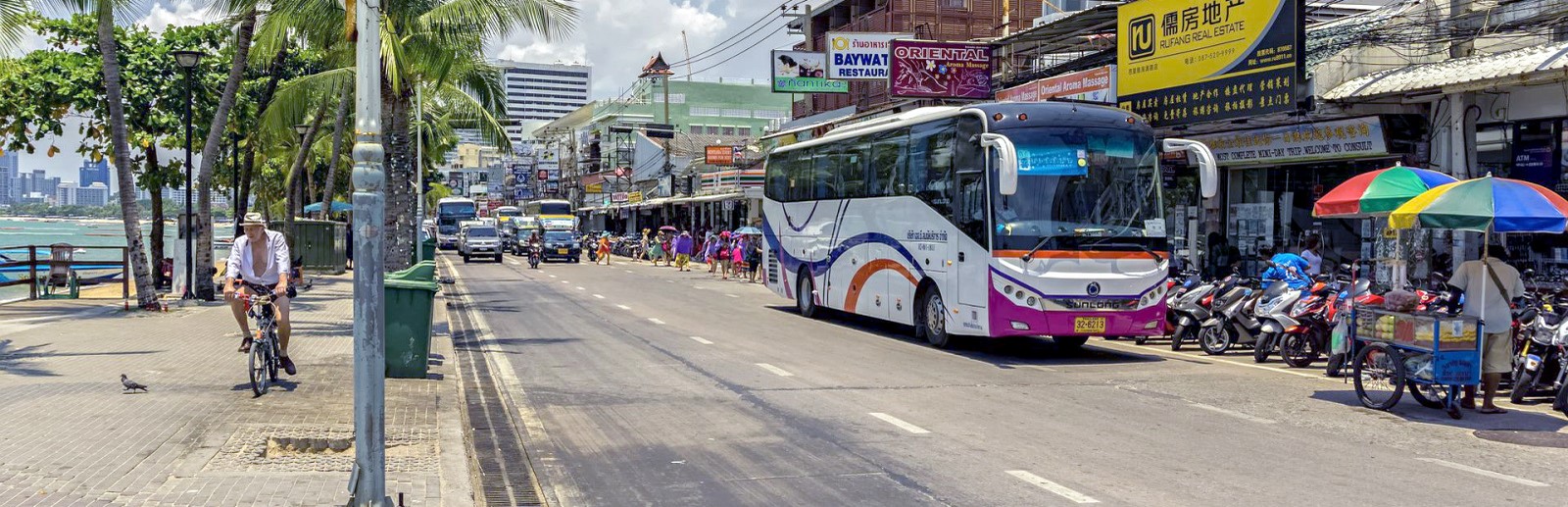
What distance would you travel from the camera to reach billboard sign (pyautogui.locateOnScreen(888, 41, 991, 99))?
102 ft

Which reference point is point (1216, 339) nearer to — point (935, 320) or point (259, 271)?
point (935, 320)

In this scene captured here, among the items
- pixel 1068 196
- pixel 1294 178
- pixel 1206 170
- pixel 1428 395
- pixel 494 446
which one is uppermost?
pixel 1294 178

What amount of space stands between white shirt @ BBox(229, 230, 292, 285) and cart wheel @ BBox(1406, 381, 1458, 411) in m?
10.5

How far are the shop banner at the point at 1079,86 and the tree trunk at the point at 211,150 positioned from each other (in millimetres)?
14905

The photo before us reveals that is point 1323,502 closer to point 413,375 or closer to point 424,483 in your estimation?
point 424,483

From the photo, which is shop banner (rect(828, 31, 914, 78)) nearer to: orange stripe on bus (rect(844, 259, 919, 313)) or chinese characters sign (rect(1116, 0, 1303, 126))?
chinese characters sign (rect(1116, 0, 1303, 126))

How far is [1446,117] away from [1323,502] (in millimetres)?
13085

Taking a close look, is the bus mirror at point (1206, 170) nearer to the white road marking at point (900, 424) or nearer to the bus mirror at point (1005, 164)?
the bus mirror at point (1005, 164)

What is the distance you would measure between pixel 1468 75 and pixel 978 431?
10201mm

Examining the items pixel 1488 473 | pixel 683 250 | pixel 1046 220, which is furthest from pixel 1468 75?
pixel 683 250

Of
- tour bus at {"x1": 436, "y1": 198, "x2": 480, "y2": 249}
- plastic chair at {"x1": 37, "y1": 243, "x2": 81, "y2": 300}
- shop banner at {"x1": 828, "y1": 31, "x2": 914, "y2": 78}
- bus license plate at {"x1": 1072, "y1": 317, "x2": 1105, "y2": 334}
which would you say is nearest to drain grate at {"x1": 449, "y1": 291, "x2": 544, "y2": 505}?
bus license plate at {"x1": 1072, "y1": 317, "x2": 1105, "y2": 334}

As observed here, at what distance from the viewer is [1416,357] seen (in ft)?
37.1

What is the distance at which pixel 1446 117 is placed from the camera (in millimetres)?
18312

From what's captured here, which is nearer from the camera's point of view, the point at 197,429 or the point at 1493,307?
the point at 197,429
